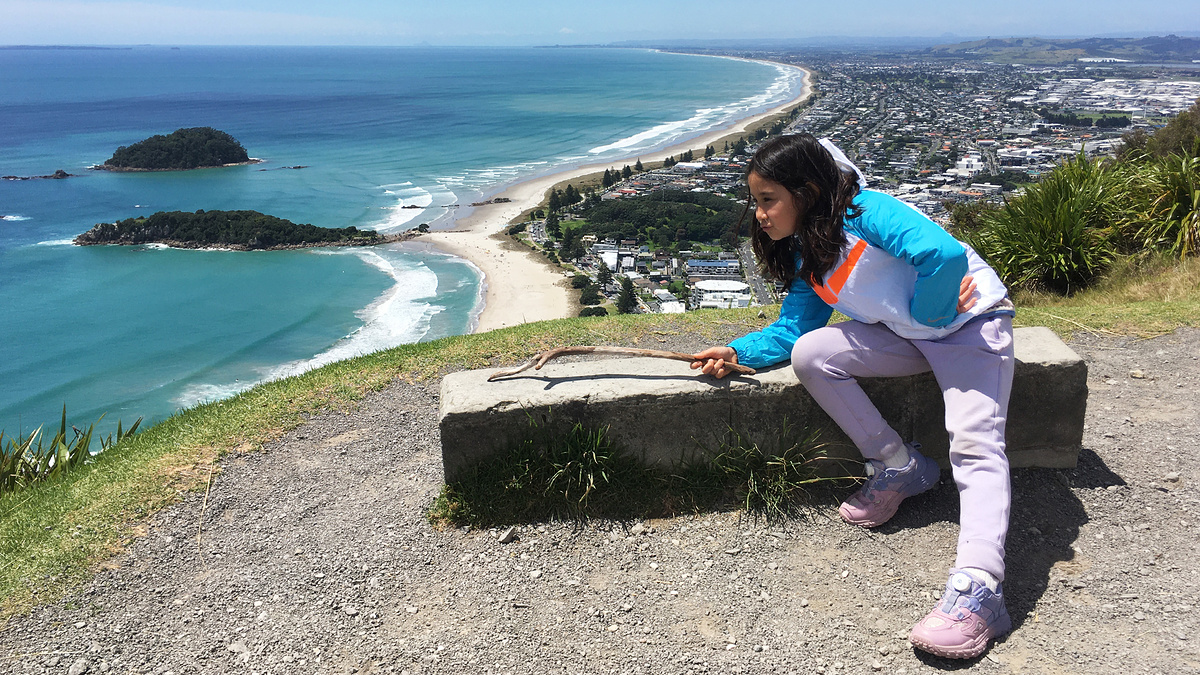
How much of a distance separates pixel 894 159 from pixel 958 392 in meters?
40.0

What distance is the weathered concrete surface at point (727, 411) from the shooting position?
11.4ft

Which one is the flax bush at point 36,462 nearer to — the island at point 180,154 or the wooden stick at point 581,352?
the wooden stick at point 581,352

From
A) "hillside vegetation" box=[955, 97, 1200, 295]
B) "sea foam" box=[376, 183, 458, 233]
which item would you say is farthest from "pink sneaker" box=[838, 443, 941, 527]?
"sea foam" box=[376, 183, 458, 233]

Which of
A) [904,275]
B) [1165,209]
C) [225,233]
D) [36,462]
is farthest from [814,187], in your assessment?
[225,233]

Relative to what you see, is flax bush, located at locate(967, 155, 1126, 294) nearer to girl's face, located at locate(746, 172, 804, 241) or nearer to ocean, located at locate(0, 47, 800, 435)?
girl's face, located at locate(746, 172, 804, 241)

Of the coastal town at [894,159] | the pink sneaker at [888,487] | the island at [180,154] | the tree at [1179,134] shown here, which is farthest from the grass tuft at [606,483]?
the island at [180,154]

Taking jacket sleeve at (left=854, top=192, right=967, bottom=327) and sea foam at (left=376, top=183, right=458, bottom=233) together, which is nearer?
jacket sleeve at (left=854, top=192, right=967, bottom=327)

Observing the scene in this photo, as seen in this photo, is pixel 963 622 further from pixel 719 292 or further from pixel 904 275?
pixel 719 292

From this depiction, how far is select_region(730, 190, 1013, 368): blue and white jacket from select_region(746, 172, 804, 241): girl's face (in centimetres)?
22

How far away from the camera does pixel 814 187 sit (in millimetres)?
3006

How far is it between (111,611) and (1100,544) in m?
3.96

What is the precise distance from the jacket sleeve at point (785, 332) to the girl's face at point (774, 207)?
0.41m

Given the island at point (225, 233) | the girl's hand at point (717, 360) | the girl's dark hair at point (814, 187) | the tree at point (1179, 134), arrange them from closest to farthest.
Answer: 1. the girl's dark hair at point (814, 187)
2. the girl's hand at point (717, 360)
3. the tree at point (1179, 134)
4. the island at point (225, 233)

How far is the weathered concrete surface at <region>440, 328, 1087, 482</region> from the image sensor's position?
3.47 meters
